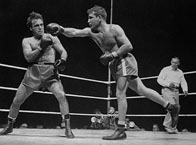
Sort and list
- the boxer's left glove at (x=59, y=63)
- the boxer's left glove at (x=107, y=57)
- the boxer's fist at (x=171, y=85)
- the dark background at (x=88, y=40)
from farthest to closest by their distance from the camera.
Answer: the dark background at (x=88, y=40), the boxer's fist at (x=171, y=85), the boxer's left glove at (x=59, y=63), the boxer's left glove at (x=107, y=57)

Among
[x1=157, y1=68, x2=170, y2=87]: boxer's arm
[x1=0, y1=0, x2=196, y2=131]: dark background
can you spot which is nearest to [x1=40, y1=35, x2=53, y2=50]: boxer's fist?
[x1=0, y1=0, x2=196, y2=131]: dark background

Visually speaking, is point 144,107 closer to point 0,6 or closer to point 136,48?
point 136,48

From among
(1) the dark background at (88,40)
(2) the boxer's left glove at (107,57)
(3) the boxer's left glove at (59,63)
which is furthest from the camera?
(1) the dark background at (88,40)

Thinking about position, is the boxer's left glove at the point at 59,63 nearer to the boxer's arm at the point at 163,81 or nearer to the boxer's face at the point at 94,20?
the boxer's face at the point at 94,20

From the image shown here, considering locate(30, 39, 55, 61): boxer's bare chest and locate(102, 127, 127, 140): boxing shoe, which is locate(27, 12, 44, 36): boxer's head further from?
locate(102, 127, 127, 140): boxing shoe

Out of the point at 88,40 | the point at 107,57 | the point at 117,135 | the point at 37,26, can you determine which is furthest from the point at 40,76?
the point at 88,40

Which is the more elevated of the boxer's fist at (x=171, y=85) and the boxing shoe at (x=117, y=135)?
the boxer's fist at (x=171, y=85)

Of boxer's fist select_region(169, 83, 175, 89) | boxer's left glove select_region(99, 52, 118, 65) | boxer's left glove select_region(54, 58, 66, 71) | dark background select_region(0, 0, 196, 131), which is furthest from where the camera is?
dark background select_region(0, 0, 196, 131)

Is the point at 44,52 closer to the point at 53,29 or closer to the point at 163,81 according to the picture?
the point at 53,29

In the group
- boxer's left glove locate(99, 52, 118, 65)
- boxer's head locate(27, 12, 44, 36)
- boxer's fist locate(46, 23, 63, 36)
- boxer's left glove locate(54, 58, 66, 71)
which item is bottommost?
boxer's left glove locate(54, 58, 66, 71)

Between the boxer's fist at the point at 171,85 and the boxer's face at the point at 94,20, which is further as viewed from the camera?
the boxer's fist at the point at 171,85

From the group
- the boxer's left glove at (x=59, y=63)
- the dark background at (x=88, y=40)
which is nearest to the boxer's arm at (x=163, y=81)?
the dark background at (x=88, y=40)

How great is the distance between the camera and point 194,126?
3225 mm

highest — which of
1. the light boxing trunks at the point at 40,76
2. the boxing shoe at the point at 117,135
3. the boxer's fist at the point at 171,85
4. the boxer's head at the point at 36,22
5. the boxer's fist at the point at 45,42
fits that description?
the boxer's head at the point at 36,22
